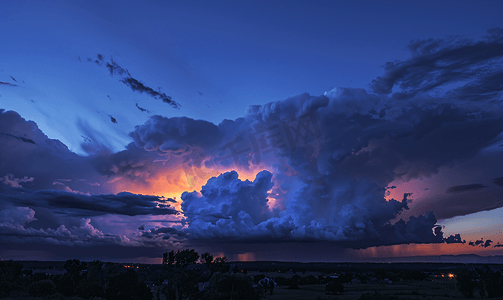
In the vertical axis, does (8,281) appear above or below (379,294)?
above

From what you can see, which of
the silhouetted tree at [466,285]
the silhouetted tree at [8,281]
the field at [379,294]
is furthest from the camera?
the silhouetted tree at [466,285]

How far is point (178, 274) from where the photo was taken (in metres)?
89.6

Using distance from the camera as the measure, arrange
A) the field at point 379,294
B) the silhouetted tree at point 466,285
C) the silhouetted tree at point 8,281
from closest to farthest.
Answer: the silhouetted tree at point 8,281, the field at point 379,294, the silhouetted tree at point 466,285

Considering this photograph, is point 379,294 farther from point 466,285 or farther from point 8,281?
point 8,281

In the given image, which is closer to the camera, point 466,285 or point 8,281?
point 8,281

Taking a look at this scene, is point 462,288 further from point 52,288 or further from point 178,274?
point 52,288

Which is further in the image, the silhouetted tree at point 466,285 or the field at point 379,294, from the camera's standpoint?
the silhouetted tree at point 466,285

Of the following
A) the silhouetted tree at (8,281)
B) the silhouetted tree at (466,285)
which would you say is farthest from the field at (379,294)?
the silhouetted tree at (8,281)

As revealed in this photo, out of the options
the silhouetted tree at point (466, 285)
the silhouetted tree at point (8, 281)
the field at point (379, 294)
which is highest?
the silhouetted tree at point (8, 281)

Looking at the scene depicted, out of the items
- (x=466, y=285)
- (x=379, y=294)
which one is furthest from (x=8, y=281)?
(x=466, y=285)

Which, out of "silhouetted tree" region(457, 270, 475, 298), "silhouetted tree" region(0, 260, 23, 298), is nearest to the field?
"silhouetted tree" region(457, 270, 475, 298)

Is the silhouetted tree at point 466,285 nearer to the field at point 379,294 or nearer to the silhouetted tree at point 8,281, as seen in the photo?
the field at point 379,294

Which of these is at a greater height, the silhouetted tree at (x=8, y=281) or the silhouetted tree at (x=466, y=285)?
the silhouetted tree at (x=8, y=281)

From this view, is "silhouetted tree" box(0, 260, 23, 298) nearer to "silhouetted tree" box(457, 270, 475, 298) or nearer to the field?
the field
